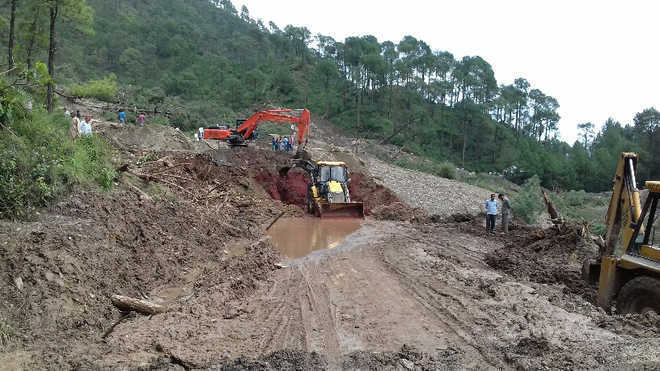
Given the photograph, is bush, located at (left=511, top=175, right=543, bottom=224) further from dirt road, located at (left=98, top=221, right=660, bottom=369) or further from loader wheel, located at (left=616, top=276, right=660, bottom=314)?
loader wheel, located at (left=616, top=276, right=660, bottom=314)

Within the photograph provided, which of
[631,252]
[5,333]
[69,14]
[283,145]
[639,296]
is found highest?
[69,14]

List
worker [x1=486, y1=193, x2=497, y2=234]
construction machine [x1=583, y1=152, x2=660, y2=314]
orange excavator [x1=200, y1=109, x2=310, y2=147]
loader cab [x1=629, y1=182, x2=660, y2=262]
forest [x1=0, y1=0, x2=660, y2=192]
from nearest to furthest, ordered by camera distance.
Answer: construction machine [x1=583, y1=152, x2=660, y2=314] → loader cab [x1=629, y1=182, x2=660, y2=262] → worker [x1=486, y1=193, x2=497, y2=234] → orange excavator [x1=200, y1=109, x2=310, y2=147] → forest [x1=0, y1=0, x2=660, y2=192]

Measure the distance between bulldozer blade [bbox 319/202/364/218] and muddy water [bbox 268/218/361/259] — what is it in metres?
0.22

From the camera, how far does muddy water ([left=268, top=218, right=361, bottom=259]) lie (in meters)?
14.1

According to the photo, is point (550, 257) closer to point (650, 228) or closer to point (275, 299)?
point (650, 228)

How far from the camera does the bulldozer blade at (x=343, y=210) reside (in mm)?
19141

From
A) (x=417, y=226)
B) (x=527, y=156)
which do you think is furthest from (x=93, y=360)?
(x=527, y=156)

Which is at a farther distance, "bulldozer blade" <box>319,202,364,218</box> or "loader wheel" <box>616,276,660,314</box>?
"bulldozer blade" <box>319,202,364,218</box>

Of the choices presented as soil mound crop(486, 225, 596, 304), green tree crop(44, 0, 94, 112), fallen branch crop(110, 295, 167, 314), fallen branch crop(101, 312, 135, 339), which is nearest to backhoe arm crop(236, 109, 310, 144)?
green tree crop(44, 0, 94, 112)

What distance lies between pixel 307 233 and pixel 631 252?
10.2 metres

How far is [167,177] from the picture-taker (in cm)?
1702

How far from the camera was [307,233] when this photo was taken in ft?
54.3

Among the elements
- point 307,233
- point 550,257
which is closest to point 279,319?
point 550,257

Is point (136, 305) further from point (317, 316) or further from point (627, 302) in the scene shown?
point (627, 302)
